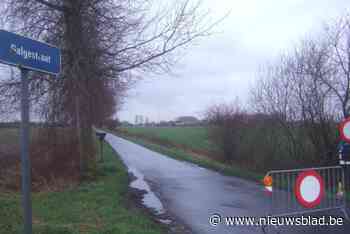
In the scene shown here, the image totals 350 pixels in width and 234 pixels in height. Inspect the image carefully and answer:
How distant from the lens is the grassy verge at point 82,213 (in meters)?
6.73

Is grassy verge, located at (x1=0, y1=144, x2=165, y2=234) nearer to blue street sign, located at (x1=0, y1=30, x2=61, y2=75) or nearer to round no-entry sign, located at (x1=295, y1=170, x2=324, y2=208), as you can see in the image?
round no-entry sign, located at (x1=295, y1=170, x2=324, y2=208)

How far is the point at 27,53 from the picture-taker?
4.15 m

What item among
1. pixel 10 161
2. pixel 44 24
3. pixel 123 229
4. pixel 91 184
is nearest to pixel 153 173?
pixel 91 184

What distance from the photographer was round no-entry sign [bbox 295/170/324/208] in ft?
21.2

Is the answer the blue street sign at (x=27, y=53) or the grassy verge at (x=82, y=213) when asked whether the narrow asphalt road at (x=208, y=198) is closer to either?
the grassy verge at (x=82, y=213)

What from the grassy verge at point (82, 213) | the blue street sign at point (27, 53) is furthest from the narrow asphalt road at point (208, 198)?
the blue street sign at point (27, 53)

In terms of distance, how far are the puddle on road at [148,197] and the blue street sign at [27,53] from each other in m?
5.49

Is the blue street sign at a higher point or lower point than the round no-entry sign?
higher

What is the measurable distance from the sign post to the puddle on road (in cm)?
527

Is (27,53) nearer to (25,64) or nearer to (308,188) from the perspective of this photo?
(25,64)

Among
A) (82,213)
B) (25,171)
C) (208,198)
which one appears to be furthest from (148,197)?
(25,171)

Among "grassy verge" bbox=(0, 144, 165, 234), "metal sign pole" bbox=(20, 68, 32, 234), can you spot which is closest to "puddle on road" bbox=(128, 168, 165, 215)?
"grassy verge" bbox=(0, 144, 165, 234)

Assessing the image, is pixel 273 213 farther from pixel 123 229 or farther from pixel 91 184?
pixel 91 184

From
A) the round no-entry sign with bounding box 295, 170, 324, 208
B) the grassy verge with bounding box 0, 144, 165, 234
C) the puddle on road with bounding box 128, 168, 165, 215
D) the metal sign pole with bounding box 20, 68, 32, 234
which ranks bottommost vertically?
the puddle on road with bounding box 128, 168, 165, 215
